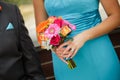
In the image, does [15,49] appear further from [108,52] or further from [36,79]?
[108,52]

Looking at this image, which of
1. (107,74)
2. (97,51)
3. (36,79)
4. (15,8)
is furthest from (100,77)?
(15,8)

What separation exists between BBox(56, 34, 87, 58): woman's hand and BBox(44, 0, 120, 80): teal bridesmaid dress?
14 centimetres

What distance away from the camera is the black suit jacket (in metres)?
1.88

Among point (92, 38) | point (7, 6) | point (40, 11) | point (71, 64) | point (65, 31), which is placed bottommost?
point (71, 64)

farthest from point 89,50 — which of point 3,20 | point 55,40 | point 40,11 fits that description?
point 3,20

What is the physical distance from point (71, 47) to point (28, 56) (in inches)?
15.7

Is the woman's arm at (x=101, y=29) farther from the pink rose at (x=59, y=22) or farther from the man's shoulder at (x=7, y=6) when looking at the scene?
the man's shoulder at (x=7, y=6)

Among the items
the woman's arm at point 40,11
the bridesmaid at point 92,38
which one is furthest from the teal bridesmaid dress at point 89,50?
the woman's arm at point 40,11

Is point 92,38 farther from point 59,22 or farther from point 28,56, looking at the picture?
point 28,56

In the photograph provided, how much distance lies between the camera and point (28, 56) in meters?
2.00

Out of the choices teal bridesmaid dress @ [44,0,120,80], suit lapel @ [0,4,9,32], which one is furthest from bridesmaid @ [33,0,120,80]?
suit lapel @ [0,4,9,32]

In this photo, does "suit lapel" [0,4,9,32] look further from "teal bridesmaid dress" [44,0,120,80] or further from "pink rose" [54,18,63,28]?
→ "pink rose" [54,18,63,28]

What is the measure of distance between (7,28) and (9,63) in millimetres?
226

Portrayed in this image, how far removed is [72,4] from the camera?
1844 millimetres
